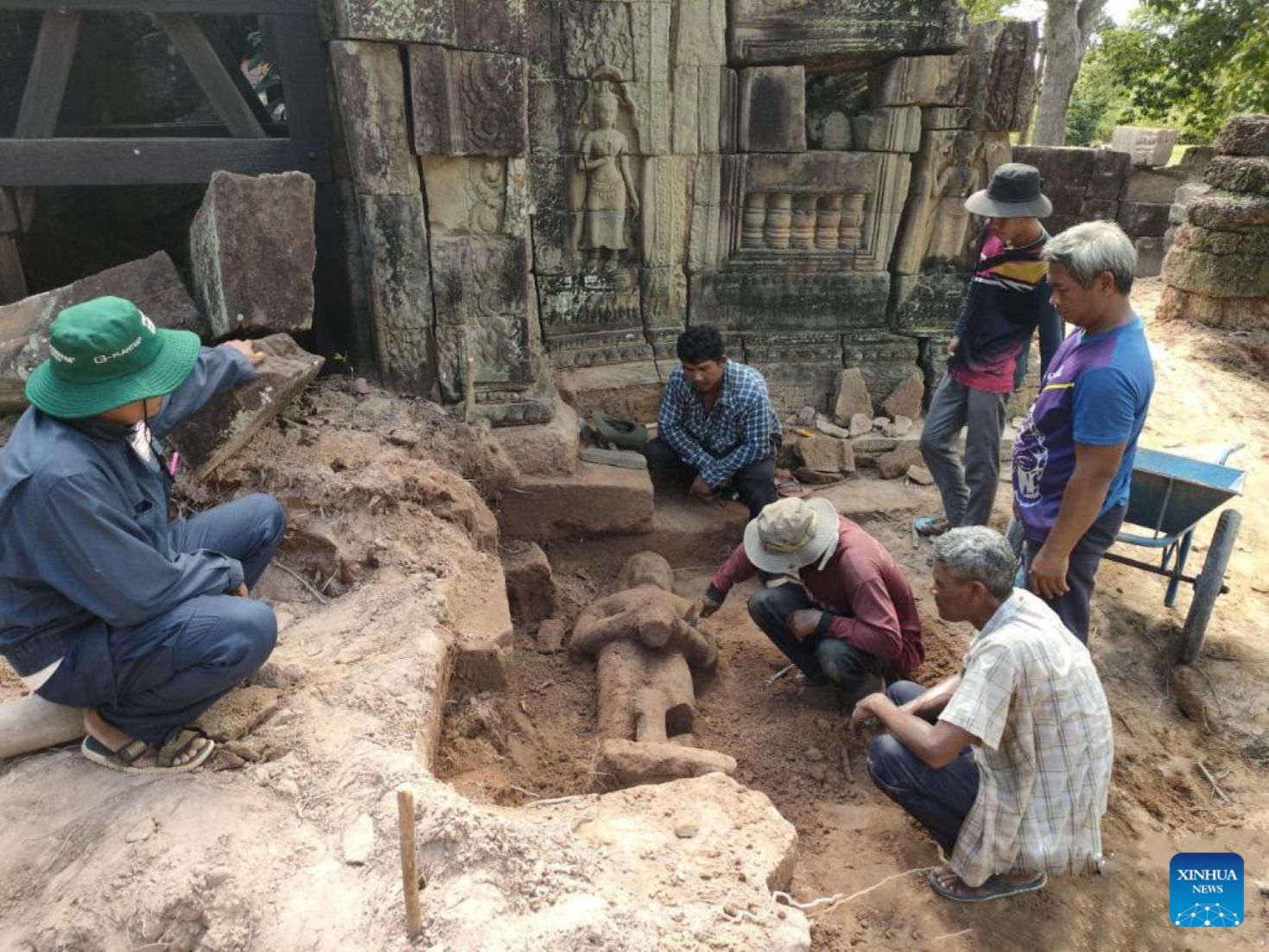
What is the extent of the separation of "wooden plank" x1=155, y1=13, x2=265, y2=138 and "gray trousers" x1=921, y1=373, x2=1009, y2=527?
3.89 meters

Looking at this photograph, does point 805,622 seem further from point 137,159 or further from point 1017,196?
point 137,159

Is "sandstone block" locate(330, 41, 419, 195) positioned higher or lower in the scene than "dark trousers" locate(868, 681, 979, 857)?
higher

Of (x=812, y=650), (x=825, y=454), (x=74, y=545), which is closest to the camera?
(x=74, y=545)

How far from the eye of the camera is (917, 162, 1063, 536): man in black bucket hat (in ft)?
13.8

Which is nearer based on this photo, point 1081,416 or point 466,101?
point 1081,416

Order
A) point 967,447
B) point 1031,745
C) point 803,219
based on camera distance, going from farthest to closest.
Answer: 1. point 803,219
2. point 967,447
3. point 1031,745

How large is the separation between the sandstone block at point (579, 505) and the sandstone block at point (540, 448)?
0.19 feet

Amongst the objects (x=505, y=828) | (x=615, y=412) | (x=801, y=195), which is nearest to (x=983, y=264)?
(x=801, y=195)

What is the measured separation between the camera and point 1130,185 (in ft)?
38.1

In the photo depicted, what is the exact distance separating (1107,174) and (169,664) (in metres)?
12.0

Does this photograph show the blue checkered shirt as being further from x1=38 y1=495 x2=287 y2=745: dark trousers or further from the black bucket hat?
x1=38 y1=495 x2=287 y2=745: dark trousers

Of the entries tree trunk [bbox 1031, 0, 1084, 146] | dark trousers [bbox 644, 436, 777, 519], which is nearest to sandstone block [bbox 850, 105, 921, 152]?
dark trousers [bbox 644, 436, 777, 519]

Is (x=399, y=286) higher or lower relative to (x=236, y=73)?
lower

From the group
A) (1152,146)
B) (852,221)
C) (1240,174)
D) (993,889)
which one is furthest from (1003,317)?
(1152,146)
